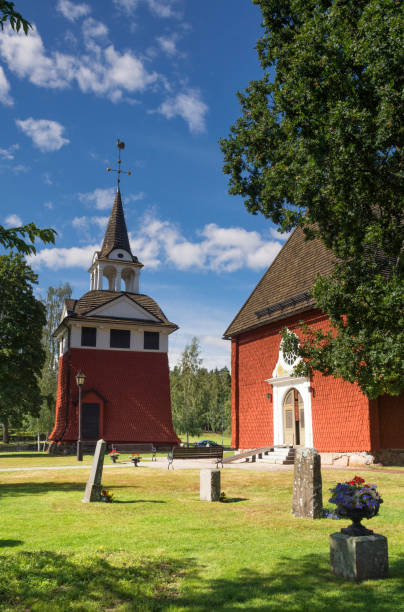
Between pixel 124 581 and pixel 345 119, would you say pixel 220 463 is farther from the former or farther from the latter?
pixel 124 581

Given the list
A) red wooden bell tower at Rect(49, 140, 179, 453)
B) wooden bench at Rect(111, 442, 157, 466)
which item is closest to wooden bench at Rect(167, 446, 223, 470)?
wooden bench at Rect(111, 442, 157, 466)

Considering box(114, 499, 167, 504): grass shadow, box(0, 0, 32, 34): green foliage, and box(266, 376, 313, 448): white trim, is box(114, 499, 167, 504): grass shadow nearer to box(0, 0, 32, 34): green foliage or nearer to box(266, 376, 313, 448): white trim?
box(0, 0, 32, 34): green foliage

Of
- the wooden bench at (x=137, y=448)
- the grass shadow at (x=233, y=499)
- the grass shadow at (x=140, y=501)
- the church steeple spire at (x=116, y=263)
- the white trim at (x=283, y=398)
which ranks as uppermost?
the church steeple spire at (x=116, y=263)

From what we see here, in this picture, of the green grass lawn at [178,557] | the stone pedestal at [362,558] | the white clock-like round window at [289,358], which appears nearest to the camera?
the green grass lawn at [178,557]

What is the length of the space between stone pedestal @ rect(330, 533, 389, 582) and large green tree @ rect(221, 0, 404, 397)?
772 centimetres

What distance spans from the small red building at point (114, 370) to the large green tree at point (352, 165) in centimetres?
2210

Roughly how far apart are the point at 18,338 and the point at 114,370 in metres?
6.94

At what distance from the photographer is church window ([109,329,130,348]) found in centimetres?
3597

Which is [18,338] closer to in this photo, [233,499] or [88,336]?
[88,336]

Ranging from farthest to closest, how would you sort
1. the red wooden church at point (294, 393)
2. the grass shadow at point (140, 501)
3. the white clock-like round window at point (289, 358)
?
the white clock-like round window at point (289, 358)
the red wooden church at point (294, 393)
the grass shadow at point (140, 501)

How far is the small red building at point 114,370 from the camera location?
34.1 metres

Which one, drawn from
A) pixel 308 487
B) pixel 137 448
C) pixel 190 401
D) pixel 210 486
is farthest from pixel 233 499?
pixel 190 401

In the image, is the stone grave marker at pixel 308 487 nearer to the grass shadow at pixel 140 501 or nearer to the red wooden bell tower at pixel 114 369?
the grass shadow at pixel 140 501

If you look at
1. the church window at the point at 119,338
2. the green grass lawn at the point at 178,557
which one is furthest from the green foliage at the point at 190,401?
the green grass lawn at the point at 178,557
